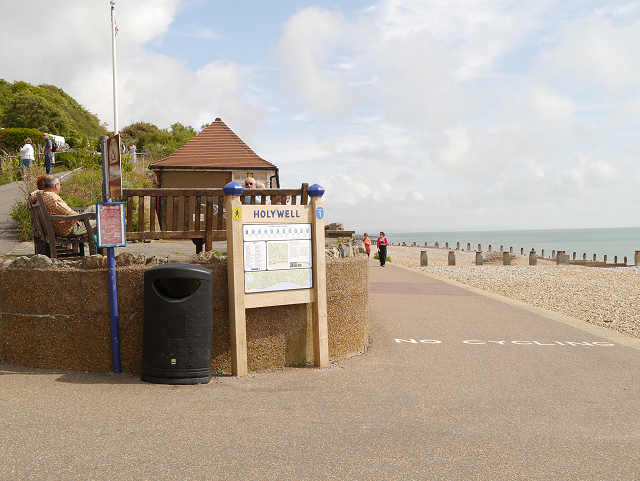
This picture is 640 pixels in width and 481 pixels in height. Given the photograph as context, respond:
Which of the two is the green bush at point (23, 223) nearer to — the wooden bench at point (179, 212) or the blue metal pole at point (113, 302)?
the wooden bench at point (179, 212)

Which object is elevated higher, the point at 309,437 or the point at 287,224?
the point at 287,224

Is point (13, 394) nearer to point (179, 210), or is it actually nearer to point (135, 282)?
point (135, 282)

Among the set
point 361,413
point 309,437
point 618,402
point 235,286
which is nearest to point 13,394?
point 235,286

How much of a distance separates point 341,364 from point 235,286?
171cm

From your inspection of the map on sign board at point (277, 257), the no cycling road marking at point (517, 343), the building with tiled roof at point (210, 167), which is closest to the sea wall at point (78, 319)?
the map on sign board at point (277, 257)

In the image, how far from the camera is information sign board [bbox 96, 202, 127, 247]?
5090mm

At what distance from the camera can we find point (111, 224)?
5.16m

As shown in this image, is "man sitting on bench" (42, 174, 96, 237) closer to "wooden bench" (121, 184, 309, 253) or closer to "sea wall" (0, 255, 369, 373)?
"wooden bench" (121, 184, 309, 253)

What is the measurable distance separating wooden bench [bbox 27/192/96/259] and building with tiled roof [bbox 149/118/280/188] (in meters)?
14.9

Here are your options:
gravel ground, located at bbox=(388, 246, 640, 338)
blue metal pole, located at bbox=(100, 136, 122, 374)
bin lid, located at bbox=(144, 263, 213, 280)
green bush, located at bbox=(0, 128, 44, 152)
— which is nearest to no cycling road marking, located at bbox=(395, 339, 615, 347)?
gravel ground, located at bbox=(388, 246, 640, 338)

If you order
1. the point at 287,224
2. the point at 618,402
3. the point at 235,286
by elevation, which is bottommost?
the point at 618,402

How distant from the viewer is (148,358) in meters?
5.07

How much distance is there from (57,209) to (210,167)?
53.8 feet

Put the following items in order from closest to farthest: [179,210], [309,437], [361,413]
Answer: [309,437] → [361,413] → [179,210]
